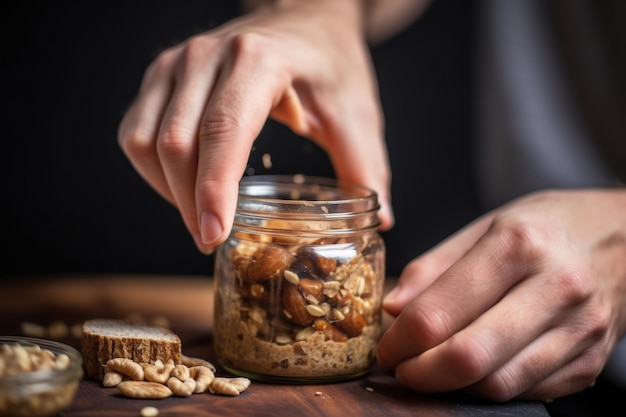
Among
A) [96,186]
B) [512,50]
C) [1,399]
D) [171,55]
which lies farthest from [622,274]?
[96,186]

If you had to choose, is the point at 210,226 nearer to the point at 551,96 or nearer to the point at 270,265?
the point at 270,265

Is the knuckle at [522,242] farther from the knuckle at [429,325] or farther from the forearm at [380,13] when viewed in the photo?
the forearm at [380,13]

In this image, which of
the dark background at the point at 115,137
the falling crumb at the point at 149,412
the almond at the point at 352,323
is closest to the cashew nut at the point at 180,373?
the falling crumb at the point at 149,412

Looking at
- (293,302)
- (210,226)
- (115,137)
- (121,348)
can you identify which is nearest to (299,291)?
(293,302)

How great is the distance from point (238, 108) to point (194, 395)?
1.23 ft

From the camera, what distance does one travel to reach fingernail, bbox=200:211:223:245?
1015mm

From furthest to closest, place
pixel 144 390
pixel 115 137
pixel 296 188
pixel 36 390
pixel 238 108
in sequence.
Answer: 1. pixel 115 137
2. pixel 296 188
3. pixel 238 108
4. pixel 144 390
5. pixel 36 390

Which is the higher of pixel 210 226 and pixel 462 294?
pixel 210 226

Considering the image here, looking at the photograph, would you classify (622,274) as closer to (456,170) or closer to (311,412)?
(311,412)

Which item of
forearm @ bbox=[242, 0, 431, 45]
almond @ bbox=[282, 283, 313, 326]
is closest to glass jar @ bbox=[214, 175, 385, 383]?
almond @ bbox=[282, 283, 313, 326]

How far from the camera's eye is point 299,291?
1.05m

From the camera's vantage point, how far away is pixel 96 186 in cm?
233

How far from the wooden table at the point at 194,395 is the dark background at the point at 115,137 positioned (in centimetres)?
74

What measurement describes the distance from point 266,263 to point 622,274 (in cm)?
55
